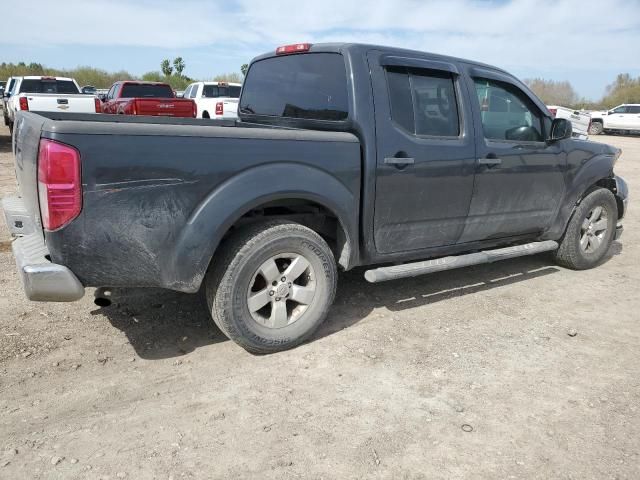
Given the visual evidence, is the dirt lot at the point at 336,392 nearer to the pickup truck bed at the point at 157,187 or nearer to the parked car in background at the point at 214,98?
the pickup truck bed at the point at 157,187

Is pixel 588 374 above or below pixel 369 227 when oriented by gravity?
below

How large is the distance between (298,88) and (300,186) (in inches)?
47.2

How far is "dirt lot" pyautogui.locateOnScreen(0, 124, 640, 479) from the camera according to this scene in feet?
8.11

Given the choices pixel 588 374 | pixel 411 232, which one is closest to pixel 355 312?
A: pixel 411 232

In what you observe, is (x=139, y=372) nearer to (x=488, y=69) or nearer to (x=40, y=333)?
(x=40, y=333)

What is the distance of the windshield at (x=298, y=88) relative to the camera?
3.73 meters

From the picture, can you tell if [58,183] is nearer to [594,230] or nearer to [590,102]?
[594,230]

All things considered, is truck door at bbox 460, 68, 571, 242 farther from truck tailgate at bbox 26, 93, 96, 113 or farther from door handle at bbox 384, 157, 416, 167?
truck tailgate at bbox 26, 93, 96, 113

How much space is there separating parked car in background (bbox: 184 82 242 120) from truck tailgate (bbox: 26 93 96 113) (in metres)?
3.42

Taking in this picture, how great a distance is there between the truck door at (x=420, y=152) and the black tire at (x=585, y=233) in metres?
1.66

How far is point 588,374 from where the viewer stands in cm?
337

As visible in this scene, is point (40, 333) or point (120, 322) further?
point (120, 322)

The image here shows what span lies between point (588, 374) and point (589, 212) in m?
2.40

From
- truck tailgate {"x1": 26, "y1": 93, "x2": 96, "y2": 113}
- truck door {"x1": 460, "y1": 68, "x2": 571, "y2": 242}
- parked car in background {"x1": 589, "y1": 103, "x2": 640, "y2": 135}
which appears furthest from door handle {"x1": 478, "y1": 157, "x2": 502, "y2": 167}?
parked car in background {"x1": 589, "y1": 103, "x2": 640, "y2": 135}
